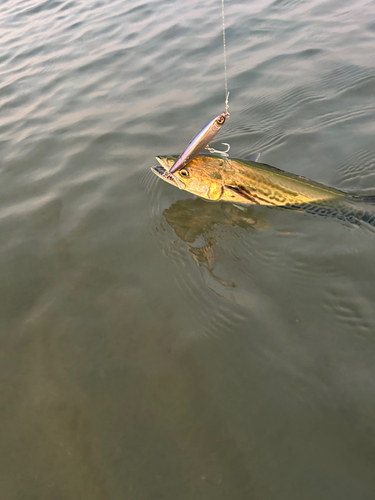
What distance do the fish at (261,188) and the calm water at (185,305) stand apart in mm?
151

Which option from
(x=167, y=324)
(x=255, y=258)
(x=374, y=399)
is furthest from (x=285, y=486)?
(x=255, y=258)

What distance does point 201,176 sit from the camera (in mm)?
3496

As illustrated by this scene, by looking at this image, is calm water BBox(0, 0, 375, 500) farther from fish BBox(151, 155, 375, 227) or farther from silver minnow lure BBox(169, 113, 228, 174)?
silver minnow lure BBox(169, 113, 228, 174)

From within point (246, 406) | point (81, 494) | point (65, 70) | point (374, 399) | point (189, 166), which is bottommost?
point (374, 399)

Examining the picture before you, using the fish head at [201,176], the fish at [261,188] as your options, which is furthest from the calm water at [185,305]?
the fish head at [201,176]

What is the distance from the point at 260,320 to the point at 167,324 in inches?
28.3

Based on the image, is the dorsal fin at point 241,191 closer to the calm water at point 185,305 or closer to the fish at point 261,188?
the fish at point 261,188

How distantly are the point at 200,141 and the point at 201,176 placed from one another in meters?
0.47

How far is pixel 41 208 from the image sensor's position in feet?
13.1

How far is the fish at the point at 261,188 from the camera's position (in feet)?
10.8

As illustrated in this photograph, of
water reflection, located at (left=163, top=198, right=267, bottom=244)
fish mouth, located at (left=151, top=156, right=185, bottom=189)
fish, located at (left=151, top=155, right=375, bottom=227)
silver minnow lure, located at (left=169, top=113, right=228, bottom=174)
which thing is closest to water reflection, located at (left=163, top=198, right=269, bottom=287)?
water reflection, located at (left=163, top=198, right=267, bottom=244)

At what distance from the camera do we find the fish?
3.28 metres

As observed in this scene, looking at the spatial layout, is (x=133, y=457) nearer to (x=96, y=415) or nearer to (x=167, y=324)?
(x=96, y=415)

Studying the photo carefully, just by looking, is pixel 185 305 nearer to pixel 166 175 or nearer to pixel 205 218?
pixel 205 218
